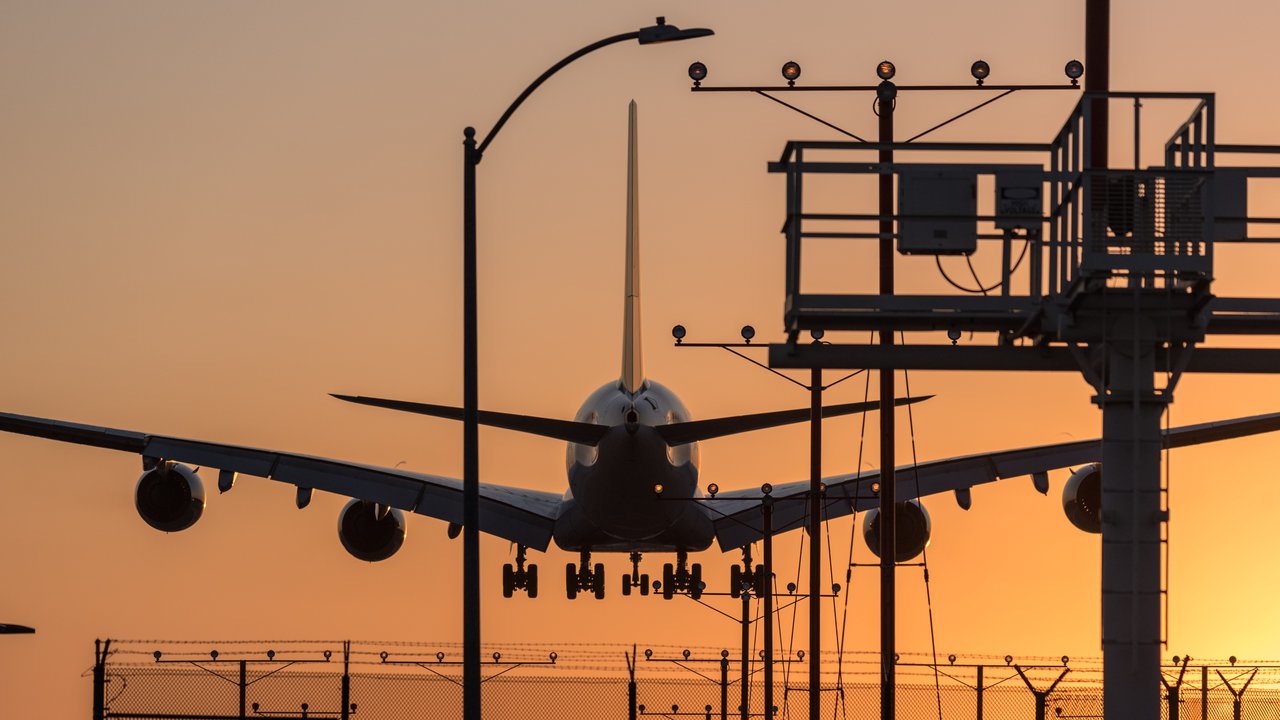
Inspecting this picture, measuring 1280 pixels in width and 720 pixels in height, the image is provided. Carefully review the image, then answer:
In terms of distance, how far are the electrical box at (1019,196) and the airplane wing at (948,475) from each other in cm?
2128

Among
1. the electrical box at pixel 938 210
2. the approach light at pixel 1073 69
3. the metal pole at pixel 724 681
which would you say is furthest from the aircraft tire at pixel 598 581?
the electrical box at pixel 938 210

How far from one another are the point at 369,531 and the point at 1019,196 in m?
34.9

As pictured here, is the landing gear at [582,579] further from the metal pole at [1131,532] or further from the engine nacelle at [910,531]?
the metal pole at [1131,532]

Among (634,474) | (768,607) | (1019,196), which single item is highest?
(634,474)

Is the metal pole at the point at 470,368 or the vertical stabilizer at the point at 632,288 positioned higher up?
the vertical stabilizer at the point at 632,288

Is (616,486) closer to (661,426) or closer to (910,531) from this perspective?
(661,426)

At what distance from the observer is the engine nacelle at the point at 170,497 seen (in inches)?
2357

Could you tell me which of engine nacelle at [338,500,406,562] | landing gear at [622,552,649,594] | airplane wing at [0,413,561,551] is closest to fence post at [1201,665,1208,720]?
landing gear at [622,552,649,594]

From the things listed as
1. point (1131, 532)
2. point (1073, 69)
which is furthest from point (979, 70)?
point (1131, 532)

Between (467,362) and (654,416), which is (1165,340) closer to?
(467,362)

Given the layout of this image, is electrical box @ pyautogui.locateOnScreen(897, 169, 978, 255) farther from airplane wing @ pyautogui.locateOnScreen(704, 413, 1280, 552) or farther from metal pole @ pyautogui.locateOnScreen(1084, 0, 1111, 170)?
airplane wing @ pyautogui.locateOnScreen(704, 413, 1280, 552)

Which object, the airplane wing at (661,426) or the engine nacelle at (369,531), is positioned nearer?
the airplane wing at (661,426)

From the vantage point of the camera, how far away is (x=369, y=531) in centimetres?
6381

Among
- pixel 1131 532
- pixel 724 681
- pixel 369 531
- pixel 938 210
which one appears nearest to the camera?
pixel 1131 532
